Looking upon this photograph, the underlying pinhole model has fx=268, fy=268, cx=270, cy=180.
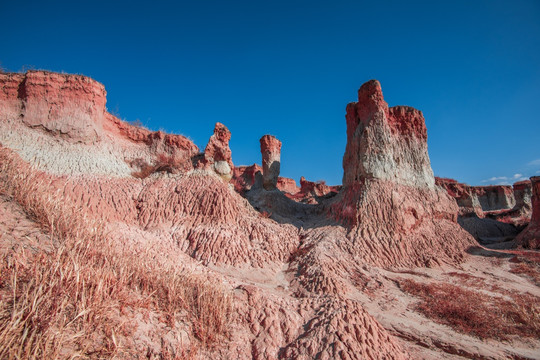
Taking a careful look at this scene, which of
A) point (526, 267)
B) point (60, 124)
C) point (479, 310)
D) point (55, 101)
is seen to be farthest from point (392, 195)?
point (55, 101)

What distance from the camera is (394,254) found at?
10531mm

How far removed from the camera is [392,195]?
1199 cm

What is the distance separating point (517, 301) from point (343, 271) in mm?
4759

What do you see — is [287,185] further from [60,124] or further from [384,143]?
[60,124]

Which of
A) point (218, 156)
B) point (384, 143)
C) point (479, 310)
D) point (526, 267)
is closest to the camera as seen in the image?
point (479, 310)

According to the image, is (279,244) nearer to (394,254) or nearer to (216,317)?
(394,254)

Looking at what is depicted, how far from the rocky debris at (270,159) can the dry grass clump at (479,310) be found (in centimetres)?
1070

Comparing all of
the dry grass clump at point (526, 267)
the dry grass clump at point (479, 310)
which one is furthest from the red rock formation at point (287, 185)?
the dry grass clump at point (479, 310)

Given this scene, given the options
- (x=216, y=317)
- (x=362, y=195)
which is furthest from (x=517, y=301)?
(x=216, y=317)

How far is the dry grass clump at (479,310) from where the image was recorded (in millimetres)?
6137

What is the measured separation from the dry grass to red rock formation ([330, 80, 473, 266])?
7.60 meters

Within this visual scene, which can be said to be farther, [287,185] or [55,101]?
[287,185]

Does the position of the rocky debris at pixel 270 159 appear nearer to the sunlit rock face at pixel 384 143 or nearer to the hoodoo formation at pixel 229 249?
the hoodoo formation at pixel 229 249

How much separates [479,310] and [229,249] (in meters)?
7.27
